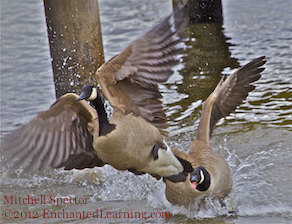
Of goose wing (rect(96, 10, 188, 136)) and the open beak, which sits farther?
goose wing (rect(96, 10, 188, 136))

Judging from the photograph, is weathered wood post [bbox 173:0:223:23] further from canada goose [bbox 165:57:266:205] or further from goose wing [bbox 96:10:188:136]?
goose wing [bbox 96:10:188:136]

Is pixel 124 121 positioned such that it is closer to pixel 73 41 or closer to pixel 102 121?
pixel 102 121

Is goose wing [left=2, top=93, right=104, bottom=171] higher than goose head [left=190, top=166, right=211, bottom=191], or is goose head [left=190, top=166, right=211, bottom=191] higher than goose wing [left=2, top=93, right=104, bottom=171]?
goose wing [left=2, top=93, right=104, bottom=171]

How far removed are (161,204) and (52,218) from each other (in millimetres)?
1084

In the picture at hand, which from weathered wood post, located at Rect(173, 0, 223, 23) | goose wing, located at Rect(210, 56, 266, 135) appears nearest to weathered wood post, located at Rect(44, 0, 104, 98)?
goose wing, located at Rect(210, 56, 266, 135)

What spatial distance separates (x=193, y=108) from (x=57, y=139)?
256cm

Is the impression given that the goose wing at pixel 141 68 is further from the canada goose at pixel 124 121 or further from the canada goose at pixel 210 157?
the canada goose at pixel 210 157

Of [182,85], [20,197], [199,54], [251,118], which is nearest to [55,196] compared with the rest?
[20,197]

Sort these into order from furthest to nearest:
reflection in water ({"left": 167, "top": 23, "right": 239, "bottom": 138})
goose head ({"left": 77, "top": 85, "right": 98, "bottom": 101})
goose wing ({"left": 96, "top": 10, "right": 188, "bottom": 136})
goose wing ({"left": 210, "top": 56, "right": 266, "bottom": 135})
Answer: reflection in water ({"left": 167, "top": 23, "right": 239, "bottom": 138}) < goose wing ({"left": 210, "top": 56, "right": 266, "bottom": 135}) < goose wing ({"left": 96, "top": 10, "right": 188, "bottom": 136}) < goose head ({"left": 77, "top": 85, "right": 98, "bottom": 101})

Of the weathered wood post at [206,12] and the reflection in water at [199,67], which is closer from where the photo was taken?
the reflection in water at [199,67]

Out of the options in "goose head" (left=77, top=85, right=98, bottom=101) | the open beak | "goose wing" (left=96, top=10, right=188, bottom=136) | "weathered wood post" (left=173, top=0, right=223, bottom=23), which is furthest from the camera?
"weathered wood post" (left=173, top=0, right=223, bottom=23)

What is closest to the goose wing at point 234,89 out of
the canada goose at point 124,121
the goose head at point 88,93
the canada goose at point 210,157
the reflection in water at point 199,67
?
the canada goose at point 210,157

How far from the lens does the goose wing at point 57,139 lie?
4.10 metres

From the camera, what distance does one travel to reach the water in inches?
166
